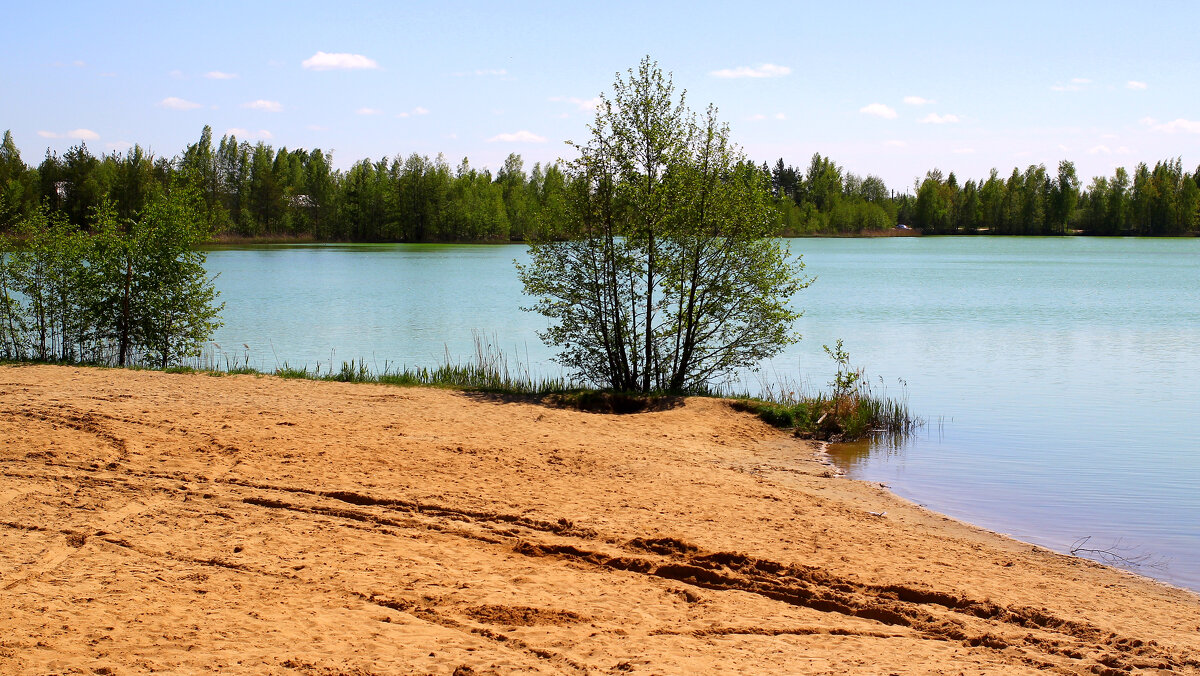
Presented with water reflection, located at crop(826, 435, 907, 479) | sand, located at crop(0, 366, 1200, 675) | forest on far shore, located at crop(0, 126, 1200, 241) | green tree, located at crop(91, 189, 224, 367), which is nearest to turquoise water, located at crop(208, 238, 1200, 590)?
water reflection, located at crop(826, 435, 907, 479)

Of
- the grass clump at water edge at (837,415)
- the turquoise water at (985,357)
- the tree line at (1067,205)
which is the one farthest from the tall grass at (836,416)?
the tree line at (1067,205)

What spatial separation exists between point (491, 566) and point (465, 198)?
106360 mm

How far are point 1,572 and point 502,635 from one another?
380 cm

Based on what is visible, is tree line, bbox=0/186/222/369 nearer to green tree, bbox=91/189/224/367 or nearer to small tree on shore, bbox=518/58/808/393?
green tree, bbox=91/189/224/367

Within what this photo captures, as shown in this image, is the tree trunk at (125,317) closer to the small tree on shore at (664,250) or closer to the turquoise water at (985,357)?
the turquoise water at (985,357)

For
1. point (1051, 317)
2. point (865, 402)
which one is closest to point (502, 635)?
point (865, 402)

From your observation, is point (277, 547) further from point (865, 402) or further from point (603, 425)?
point (865, 402)

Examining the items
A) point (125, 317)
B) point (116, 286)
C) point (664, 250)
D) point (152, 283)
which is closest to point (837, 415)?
point (664, 250)

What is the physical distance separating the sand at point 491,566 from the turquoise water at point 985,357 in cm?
220

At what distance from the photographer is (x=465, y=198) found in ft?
363

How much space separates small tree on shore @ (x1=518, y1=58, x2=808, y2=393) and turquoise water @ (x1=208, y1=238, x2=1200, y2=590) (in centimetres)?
368

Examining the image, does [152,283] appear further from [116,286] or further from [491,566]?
[491,566]

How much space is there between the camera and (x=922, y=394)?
20.1 metres

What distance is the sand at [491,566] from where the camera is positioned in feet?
18.8
